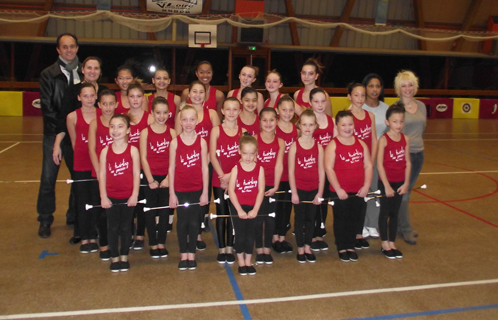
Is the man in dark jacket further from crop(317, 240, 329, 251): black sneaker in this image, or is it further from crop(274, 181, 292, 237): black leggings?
crop(317, 240, 329, 251): black sneaker

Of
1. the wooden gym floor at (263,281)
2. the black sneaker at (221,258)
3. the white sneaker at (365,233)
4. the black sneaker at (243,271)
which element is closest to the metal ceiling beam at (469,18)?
the wooden gym floor at (263,281)

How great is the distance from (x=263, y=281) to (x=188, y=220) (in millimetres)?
776

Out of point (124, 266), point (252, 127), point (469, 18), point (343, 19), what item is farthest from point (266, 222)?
point (469, 18)

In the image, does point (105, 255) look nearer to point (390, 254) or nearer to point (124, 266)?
point (124, 266)

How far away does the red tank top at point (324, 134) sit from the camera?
13.2 feet

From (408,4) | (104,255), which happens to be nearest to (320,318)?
(104,255)

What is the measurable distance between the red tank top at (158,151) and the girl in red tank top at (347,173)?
1.36 m

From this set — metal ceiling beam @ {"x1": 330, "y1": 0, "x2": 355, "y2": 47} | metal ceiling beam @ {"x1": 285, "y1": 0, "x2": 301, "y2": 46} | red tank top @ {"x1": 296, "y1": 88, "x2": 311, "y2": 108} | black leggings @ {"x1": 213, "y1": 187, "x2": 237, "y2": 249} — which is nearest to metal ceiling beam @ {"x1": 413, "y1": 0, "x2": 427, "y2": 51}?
metal ceiling beam @ {"x1": 330, "y1": 0, "x2": 355, "y2": 47}

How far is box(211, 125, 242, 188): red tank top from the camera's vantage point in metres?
3.79

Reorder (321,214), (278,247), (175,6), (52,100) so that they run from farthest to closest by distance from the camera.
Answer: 1. (175,6)
2. (52,100)
3. (321,214)
4. (278,247)

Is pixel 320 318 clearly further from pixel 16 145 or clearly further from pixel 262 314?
pixel 16 145

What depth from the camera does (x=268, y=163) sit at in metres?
3.76

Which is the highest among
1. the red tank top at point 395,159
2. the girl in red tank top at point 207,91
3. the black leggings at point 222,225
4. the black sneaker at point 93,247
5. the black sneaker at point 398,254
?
the girl in red tank top at point 207,91

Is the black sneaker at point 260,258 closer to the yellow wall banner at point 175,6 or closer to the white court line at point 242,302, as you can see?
the white court line at point 242,302
